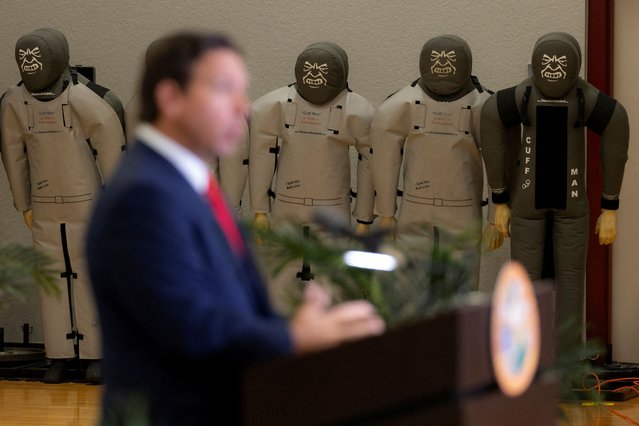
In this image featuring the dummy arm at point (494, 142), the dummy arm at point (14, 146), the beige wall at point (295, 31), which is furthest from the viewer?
the beige wall at point (295, 31)

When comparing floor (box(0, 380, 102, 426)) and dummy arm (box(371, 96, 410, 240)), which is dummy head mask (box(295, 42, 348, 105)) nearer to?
dummy arm (box(371, 96, 410, 240))

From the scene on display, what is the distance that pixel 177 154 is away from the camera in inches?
70.2

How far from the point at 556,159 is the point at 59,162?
2703 millimetres

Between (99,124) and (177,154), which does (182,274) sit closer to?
(177,154)

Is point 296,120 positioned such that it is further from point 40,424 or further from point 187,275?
point 187,275

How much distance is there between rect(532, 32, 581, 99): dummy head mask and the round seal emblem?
4389 millimetres

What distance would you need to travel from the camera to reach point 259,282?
188 centimetres

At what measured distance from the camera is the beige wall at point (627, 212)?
7.06 meters

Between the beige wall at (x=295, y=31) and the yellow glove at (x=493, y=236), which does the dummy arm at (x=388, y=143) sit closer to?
the yellow glove at (x=493, y=236)

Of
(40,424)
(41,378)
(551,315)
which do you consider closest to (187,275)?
(551,315)

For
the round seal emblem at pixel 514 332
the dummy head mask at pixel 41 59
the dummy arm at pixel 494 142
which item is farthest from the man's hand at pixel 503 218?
the round seal emblem at pixel 514 332

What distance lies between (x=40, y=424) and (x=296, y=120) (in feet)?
6.81

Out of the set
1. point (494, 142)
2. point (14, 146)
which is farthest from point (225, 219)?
point (14, 146)

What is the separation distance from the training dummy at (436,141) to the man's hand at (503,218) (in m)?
0.08
